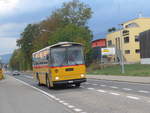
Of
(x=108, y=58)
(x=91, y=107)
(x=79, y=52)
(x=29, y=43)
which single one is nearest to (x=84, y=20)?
(x=108, y=58)

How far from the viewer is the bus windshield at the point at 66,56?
23156mm

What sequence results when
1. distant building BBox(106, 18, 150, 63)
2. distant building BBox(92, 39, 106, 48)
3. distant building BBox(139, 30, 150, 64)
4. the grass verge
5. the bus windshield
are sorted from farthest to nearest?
distant building BBox(92, 39, 106, 48) → distant building BBox(106, 18, 150, 63) → distant building BBox(139, 30, 150, 64) → the grass verge → the bus windshield

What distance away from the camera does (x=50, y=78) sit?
23797 mm

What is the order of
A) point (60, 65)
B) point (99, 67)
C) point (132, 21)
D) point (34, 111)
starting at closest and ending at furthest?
point (34, 111)
point (60, 65)
point (99, 67)
point (132, 21)

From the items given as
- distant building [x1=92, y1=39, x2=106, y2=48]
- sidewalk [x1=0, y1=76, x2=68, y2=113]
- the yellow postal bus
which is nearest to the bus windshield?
the yellow postal bus

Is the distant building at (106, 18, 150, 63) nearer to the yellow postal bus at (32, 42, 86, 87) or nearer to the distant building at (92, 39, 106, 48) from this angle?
the distant building at (92, 39, 106, 48)

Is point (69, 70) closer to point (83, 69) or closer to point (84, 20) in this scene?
point (83, 69)

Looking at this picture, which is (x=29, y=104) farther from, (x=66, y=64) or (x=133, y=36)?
(x=133, y=36)

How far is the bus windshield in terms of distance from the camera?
912 inches

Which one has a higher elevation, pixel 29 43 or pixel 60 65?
pixel 29 43

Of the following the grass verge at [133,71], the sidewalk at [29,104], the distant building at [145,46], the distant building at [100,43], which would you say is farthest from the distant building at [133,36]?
the sidewalk at [29,104]

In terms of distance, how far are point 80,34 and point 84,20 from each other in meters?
25.0

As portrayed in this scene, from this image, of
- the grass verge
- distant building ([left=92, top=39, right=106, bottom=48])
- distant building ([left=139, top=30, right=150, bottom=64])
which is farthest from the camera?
distant building ([left=92, top=39, right=106, bottom=48])

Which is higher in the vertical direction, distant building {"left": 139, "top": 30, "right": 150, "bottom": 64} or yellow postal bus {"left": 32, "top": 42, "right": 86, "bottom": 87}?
distant building {"left": 139, "top": 30, "right": 150, "bottom": 64}
